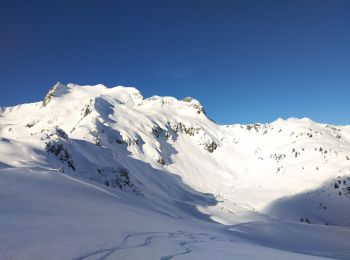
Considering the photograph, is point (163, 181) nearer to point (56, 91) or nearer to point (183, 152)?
point (183, 152)

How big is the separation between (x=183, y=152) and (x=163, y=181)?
16833mm

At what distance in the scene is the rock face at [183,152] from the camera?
35.5m

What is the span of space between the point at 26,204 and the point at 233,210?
110ft

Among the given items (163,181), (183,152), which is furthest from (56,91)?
(163,181)

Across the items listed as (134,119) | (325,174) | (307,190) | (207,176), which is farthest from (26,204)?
(134,119)

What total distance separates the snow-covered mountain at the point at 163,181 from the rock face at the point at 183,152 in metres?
0.22

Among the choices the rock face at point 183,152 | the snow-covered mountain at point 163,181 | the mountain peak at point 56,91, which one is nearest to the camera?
the snow-covered mountain at point 163,181

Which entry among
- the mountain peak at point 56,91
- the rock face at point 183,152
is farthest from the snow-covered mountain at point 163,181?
the mountain peak at point 56,91

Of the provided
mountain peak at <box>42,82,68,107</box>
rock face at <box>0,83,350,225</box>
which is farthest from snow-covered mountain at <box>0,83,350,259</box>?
mountain peak at <box>42,82,68,107</box>

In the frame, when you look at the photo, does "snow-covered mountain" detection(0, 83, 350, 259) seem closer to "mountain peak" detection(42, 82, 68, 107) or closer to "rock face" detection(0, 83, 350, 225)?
"rock face" detection(0, 83, 350, 225)

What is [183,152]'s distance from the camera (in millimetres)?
64250

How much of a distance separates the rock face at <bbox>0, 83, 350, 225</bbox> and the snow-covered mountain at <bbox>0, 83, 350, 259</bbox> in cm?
22

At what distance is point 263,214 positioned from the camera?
3925 centimetres

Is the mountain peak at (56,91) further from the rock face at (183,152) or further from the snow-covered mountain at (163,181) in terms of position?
the snow-covered mountain at (163,181)
